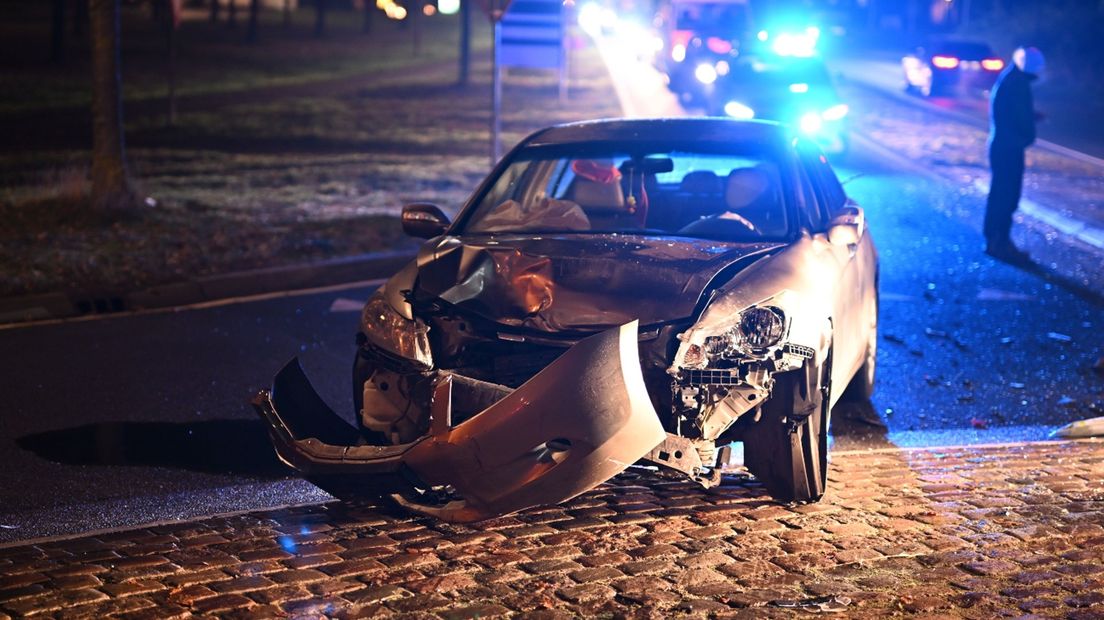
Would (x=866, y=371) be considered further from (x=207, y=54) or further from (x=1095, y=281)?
(x=207, y=54)

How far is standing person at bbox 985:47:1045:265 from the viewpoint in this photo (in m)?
13.2

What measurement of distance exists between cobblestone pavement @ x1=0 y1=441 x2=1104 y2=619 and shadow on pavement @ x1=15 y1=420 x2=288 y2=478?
0.91m

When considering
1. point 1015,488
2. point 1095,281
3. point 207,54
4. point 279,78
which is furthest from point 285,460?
point 207,54

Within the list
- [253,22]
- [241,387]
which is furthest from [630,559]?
[253,22]

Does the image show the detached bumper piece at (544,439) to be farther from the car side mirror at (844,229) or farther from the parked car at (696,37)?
the parked car at (696,37)

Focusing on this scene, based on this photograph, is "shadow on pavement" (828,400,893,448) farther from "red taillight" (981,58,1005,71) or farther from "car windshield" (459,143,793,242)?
"red taillight" (981,58,1005,71)

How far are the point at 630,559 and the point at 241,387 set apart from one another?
357 centimetres

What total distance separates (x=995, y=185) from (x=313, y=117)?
47.9 ft

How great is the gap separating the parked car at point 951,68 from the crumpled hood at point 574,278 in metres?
29.9

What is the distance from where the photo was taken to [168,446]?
22.0 ft

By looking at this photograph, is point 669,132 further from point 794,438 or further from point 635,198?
point 794,438

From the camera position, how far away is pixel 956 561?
16.1 ft

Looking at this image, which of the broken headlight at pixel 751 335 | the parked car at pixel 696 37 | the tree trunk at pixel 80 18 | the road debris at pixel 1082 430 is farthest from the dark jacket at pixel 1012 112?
the tree trunk at pixel 80 18

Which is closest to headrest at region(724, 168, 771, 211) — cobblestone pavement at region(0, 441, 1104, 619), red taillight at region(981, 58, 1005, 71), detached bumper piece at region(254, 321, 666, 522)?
cobblestone pavement at region(0, 441, 1104, 619)
